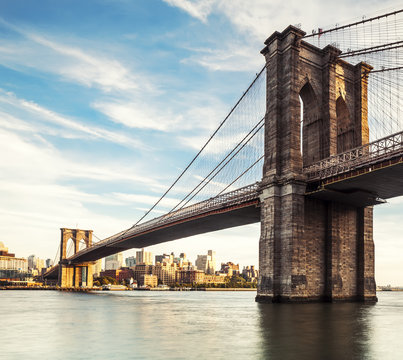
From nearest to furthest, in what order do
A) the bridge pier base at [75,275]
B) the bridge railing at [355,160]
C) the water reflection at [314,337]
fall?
1. the water reflection at [314,337]
2. the bridge railing at [355,160]
3. the bridge pier base at [75,275]

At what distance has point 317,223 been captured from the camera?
143 feet

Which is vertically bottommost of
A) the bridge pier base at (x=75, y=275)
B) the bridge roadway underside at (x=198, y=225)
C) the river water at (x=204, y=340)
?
the bridge pier base at (x=75, y=275)

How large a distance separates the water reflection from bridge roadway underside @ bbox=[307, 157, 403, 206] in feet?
42.6

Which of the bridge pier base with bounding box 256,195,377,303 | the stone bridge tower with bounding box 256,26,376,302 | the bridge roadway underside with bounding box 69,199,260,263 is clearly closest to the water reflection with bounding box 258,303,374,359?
the bridge pier base with bounding box 256,195,377,303

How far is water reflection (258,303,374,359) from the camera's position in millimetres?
14617

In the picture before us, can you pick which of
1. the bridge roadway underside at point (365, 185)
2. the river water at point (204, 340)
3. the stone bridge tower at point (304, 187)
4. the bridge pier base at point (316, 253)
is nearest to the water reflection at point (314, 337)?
the river water at point (204, 340)

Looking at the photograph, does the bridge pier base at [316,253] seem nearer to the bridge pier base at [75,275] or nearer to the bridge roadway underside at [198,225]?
the bridge roadway underside at [198,225]

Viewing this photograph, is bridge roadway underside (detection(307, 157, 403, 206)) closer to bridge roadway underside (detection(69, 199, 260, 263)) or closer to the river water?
bridge roadway underside (detection(69, 199, 260, 263))

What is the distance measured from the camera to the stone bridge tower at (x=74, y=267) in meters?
125

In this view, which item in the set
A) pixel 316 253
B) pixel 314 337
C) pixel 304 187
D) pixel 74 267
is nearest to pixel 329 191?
pixel 304 187

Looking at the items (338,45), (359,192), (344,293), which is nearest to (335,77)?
(338,45)

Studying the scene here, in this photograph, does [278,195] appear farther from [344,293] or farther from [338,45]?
[338,45]

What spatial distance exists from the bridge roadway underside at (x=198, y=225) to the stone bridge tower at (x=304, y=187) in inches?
202

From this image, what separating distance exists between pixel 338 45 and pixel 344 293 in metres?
24.4
